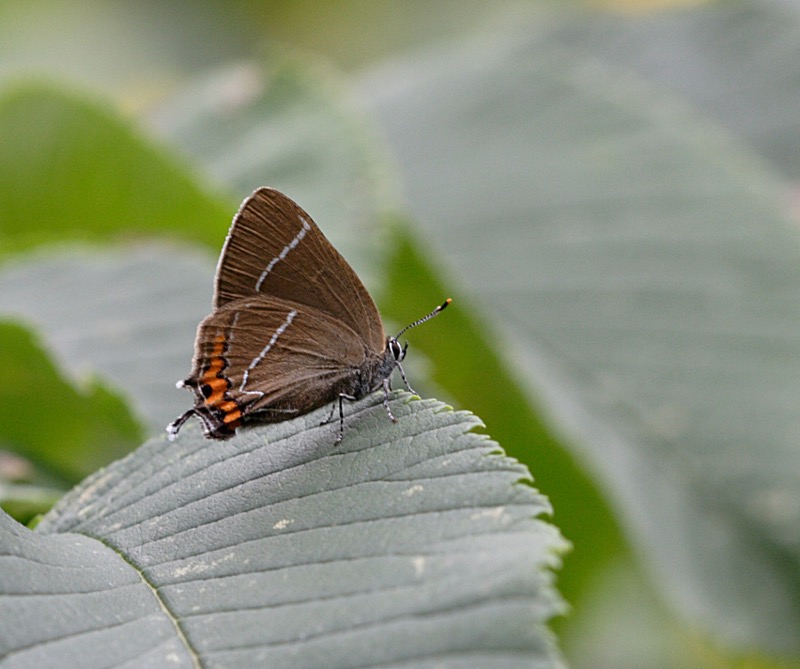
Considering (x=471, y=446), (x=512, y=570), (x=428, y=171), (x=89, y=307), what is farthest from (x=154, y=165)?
(x=512, y=570)

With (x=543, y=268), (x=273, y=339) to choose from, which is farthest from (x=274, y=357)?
(x=543, y=268)

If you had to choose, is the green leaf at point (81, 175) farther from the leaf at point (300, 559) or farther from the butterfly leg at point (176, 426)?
the leaf at point (300, 559)

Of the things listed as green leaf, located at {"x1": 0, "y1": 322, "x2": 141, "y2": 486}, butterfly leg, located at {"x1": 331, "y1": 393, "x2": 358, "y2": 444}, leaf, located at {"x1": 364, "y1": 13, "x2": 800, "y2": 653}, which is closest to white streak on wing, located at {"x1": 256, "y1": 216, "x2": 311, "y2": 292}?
butterfly leg, located at {"x1": 331, "y1": 393, "x2": 358, "y2": 444}

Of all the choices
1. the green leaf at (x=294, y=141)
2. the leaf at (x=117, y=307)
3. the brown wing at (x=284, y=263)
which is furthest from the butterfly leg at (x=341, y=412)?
the green leaf at (x=294, y=141)

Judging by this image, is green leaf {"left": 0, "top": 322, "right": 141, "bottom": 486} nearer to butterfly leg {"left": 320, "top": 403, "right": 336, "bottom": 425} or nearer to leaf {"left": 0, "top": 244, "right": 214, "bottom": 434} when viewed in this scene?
leaf {"left": 0, "top": 244, "right": 214, "bottom": 434}

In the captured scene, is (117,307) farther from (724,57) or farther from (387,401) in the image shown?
(724,57)

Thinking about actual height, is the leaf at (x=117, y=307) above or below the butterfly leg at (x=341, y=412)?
above

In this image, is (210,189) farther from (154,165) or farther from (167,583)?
(167,583)
